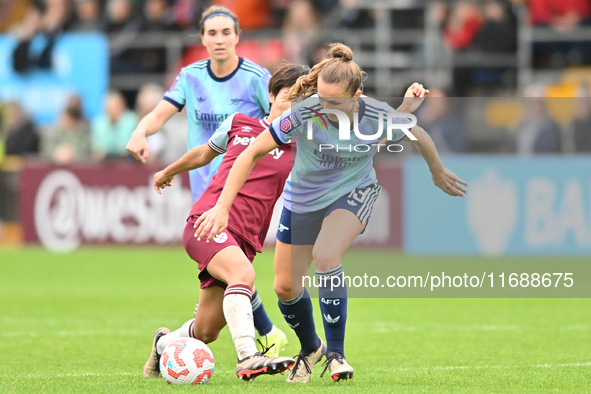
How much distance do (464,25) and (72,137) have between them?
6519mm

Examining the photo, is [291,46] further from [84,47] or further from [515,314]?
[515,314]

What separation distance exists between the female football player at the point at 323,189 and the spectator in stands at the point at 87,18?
1276 cm

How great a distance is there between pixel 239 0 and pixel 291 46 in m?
1.97

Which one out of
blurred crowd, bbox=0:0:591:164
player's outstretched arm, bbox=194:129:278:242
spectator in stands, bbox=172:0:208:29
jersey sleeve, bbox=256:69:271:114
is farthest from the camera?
spectator in stands, bbox=172:0:208:29

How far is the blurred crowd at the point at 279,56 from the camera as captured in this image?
13.0 metres

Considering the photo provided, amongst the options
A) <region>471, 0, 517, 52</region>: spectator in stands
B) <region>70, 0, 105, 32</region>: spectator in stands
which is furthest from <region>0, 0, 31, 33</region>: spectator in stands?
<region>471, 0, 517, 52</region>: spectator in stands

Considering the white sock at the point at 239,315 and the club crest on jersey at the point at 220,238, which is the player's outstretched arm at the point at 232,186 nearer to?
the club crest on jersey at the point at 220,238

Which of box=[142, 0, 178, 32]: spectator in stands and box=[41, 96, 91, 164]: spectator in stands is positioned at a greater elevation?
box=[142, 0, 178, 32]: spectator in stands

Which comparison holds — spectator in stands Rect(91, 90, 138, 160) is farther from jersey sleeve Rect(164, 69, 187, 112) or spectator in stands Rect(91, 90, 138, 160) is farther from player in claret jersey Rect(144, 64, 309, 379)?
player in claret jersey Rect(144, 64, 309, 379)

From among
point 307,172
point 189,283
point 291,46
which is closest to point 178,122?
point 291,46

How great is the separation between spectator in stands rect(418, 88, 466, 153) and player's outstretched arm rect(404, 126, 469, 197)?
7.25 metres

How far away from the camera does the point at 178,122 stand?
15.0 m

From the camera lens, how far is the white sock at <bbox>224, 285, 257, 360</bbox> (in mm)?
5062

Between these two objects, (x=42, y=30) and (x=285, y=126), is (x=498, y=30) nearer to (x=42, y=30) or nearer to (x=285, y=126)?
(x=42, y=30)
